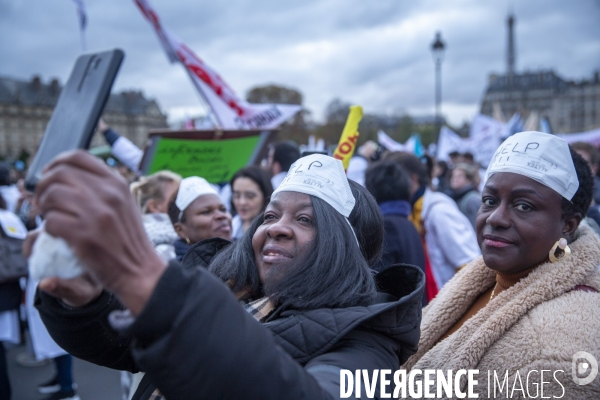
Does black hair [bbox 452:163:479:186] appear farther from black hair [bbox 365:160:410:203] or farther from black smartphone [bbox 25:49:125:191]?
black smartphone [bbox 25:49:125:191]

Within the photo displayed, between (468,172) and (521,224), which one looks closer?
(521,224)

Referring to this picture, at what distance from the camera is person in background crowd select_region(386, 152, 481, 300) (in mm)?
4254

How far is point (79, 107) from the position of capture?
3.94 feet

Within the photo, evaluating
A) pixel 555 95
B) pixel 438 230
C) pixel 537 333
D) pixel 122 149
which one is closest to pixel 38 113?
pixel 122 149

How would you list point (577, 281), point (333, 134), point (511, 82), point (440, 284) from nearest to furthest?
1. point (577, 281)
2. point (440, 284)
3. point (333, 134)
4. point (511, 82)

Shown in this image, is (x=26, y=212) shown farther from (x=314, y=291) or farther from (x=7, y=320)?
(x=314, y=291)

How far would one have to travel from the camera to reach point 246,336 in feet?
3.27

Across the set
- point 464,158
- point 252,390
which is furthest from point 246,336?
point 464,158

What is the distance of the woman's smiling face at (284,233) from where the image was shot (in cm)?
176

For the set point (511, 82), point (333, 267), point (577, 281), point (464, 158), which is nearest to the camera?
point (333, 267)

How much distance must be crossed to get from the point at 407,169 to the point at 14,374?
539cm

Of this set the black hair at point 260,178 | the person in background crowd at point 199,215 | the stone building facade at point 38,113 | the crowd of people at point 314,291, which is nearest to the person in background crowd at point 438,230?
the black hair at point 260,178

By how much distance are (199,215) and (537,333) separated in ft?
8.35

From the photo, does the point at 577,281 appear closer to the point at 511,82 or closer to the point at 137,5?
the point at 137,5
